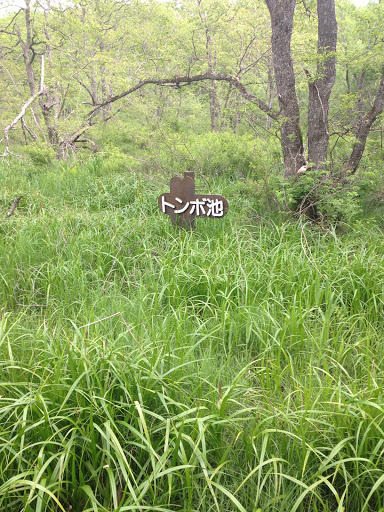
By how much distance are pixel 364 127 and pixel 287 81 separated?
98 cm

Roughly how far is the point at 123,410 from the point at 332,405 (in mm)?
931

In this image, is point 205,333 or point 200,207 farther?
point 200,207

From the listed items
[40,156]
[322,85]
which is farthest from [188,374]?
[40,156]

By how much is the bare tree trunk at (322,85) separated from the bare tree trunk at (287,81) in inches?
6.6

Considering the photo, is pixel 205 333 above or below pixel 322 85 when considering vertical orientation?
below

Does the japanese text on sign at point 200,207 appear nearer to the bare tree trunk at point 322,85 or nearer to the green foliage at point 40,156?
the bare tree trunk at point 322,85

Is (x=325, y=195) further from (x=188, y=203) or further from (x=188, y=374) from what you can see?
(x=188, y=374)

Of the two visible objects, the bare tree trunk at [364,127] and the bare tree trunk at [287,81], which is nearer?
the bare tree trunk at [364,127]

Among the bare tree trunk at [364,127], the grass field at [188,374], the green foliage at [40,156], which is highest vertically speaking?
the bare tree trunk at [364,127]

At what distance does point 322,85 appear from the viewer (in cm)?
391

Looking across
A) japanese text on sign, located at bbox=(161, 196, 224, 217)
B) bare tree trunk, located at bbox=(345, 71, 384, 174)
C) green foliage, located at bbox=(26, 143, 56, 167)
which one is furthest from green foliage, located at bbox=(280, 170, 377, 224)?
green foliage, located at bbox=(26, 143, 56, 167)

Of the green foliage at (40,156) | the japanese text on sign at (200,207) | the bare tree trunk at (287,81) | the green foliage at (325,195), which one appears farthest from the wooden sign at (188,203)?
the green foliage at (40,156)

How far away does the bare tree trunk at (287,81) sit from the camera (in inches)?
158

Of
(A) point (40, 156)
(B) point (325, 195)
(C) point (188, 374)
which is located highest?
(B) point (325, 195)
